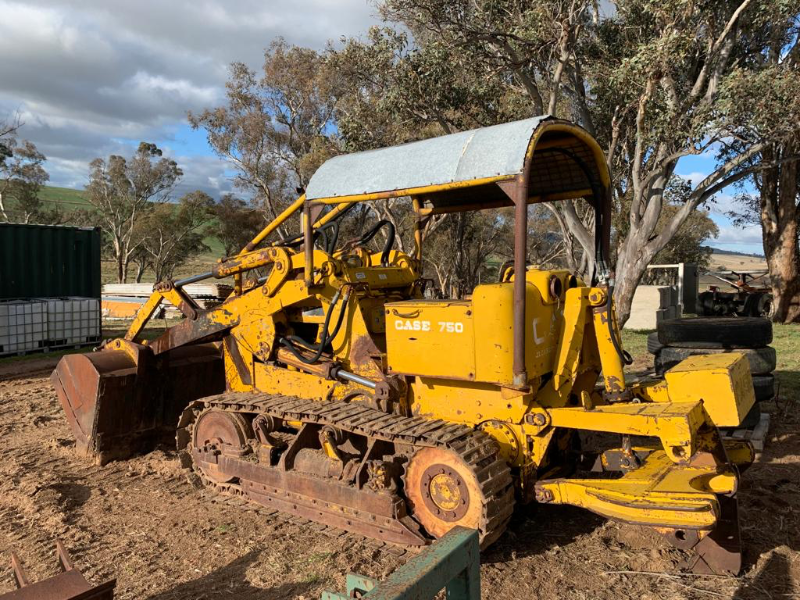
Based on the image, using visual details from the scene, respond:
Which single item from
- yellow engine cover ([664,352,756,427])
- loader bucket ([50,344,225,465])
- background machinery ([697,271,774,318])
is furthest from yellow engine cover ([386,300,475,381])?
background machinery ([697,271,774,318])

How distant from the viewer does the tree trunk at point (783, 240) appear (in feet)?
70.6

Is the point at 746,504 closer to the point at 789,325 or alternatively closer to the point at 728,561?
the point at 728,561

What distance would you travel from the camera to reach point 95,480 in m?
5.84

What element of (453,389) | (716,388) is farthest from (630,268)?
(453,389)

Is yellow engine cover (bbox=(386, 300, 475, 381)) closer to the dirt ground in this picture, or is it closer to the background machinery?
the dirt ground

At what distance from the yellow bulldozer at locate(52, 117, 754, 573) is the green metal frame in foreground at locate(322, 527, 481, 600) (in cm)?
200

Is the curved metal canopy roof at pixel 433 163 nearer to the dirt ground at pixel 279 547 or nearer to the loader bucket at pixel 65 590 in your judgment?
the dirt ground at pixel 279 547

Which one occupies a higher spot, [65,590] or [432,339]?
[432,339]

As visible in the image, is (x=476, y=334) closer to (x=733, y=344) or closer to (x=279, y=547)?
(x=279, y=547)

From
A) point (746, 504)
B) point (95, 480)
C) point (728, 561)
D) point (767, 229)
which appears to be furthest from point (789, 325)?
point (95, 480)

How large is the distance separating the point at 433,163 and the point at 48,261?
14.5 meters

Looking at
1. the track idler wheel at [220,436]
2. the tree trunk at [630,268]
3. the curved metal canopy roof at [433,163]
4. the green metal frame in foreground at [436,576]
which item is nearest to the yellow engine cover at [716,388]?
the curved metal canopy roof at [433,163]

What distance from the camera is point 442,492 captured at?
416 centimetres

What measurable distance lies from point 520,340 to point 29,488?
15.1 feet
